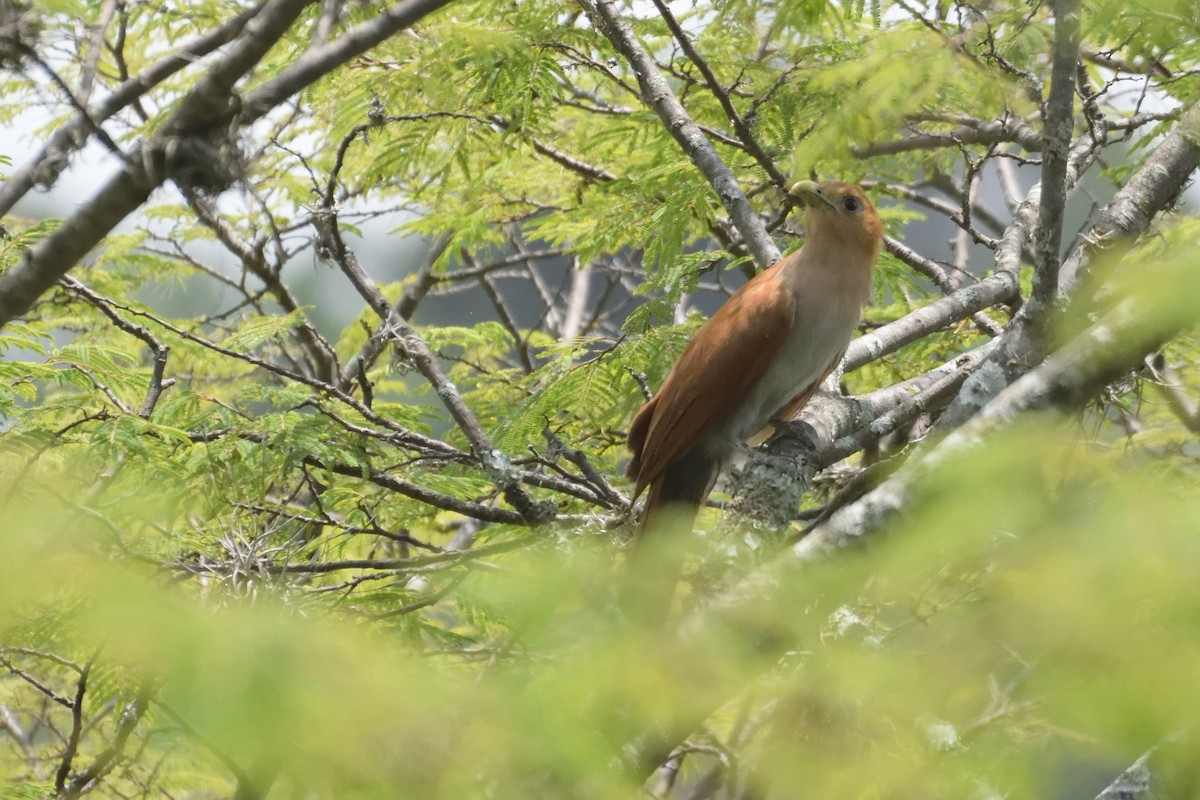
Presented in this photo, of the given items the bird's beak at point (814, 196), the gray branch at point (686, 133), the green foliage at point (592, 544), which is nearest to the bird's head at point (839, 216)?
the bird's beak at point (814, 196)

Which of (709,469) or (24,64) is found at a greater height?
(24,64)

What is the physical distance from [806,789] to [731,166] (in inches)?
137

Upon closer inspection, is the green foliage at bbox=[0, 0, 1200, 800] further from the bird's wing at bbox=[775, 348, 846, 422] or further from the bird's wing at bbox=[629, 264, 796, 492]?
the bird's wing at bbox=[775, 348, 846, 422]

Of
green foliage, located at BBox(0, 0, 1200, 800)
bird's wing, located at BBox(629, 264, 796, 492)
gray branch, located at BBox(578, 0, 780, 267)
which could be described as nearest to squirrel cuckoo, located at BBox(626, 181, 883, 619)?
bird's wing, located at BBox(629, 264, 796, 492)

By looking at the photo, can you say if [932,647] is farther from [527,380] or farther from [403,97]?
[403,97]

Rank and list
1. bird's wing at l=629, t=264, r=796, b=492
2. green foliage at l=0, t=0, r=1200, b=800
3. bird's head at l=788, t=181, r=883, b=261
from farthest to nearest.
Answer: bird's head at l=788, t=181, r=883, b=261 → bird's wing at l=629, t=264, r=796, b=492 → green foliage at l=0, t=0, r=1200, b=800

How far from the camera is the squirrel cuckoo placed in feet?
11.4

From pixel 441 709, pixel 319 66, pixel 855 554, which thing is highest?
pixel 319 66

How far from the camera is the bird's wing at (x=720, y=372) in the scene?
3.47m

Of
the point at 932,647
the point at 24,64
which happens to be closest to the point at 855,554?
the point at 932,647

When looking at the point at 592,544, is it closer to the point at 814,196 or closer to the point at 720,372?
the point at 720,372

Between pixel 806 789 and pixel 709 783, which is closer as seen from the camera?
pixel 806 789

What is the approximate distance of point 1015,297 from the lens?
3.64 metres

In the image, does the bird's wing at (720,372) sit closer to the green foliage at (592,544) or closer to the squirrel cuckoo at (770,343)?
the squirrel cuckoo at (770,343)
